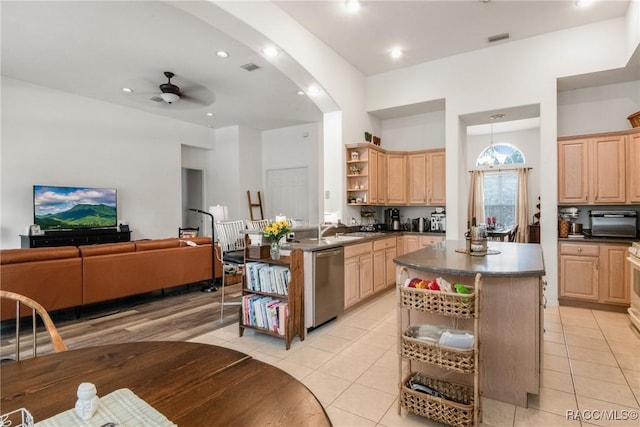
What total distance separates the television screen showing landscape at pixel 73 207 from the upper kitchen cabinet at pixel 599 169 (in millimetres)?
7787

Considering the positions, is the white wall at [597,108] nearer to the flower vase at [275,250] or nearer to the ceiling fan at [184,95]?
the flower vase at [275,250]

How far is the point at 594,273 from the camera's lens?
4.07m

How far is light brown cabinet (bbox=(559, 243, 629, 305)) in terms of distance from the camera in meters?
3.93

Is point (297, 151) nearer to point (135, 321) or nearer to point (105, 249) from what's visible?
point (105, 249)

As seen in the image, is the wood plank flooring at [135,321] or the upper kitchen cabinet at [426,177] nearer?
the wood plank flooring at [135,321]

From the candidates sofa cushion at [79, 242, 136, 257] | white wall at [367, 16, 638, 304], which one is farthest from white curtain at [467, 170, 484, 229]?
sofa cushion at [79, 242, 136, 257]

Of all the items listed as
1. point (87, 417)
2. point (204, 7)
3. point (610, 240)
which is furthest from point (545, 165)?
point (87, 417)

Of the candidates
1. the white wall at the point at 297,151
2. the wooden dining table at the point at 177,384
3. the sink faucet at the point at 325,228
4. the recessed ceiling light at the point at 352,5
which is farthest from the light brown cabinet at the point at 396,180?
the wooden dining table at the point at 177,384

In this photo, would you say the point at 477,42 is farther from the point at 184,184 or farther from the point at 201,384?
the point at 184,184

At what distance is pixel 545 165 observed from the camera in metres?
4.37

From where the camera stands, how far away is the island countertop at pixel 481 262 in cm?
206

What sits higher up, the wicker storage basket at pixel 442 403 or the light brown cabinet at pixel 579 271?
the light brown cabinet at pixel 579 271

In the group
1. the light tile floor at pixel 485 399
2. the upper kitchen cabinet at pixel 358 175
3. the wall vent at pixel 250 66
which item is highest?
the wall vent at pixel 250 66

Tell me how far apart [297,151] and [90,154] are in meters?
4.37
